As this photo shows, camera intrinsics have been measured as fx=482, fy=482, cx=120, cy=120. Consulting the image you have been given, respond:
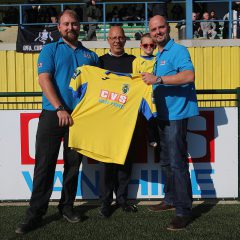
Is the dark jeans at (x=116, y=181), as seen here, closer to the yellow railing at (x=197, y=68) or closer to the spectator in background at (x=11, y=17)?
the yellow railing at (x=197, y=68)

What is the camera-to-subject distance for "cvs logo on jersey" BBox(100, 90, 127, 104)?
4.90 metres

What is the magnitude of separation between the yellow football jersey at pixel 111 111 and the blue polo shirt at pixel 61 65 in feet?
0.62

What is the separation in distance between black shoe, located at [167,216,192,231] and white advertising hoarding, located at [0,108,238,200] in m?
1.12

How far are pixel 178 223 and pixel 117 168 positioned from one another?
1.02 meters

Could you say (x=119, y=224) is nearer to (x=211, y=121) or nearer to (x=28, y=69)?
(x=211, y=121)

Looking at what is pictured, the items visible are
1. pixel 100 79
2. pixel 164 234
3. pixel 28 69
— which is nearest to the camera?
pixel 164 234

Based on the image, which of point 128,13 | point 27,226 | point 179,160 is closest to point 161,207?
point 179,160

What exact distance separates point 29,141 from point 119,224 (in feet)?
5.36

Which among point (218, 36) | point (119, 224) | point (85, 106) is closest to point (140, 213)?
point (119, 224)

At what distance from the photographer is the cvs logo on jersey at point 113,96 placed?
490 centimetres

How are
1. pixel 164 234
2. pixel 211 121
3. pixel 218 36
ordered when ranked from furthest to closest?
1. pixel 218 36
2. pixel 211 121
3. pixel 164 234

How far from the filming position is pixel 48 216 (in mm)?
5219

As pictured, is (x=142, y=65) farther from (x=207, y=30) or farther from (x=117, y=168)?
(x=207, y=30)

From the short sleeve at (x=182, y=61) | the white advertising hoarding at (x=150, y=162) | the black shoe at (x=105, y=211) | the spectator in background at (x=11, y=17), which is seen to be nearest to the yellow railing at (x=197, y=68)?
the spectator in background at (x=11, y=17)
